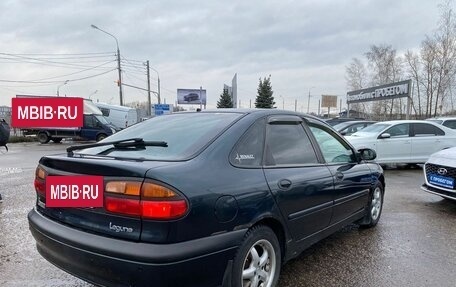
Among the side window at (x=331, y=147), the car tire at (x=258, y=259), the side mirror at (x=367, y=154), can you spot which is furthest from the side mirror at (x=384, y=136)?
the car tire at (x=258, y=259)

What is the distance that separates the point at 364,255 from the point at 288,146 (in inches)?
65.2

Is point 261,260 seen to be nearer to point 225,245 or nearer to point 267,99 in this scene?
point 225,245

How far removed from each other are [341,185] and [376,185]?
1306 millimetres

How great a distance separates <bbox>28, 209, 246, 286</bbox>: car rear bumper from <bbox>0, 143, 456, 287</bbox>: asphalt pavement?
3.12 feet

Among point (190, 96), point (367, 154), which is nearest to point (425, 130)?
point (367, 154)

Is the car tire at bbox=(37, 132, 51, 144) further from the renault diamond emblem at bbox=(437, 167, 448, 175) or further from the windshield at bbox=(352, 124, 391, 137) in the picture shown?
the renault diamond emblem at bbox=(437, 167, 448, 175)

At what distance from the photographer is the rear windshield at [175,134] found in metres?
2.87

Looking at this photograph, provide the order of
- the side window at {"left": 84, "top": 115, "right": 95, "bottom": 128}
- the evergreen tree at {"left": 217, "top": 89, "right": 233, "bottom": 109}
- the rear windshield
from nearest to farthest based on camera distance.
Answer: the rear windshield → the side window at {"left": 84, "top": 115, "right": 95, "bottom": 128} → the evergreen tree at {"left": 217, "top": 89, "right": 233, "bottom": 109}

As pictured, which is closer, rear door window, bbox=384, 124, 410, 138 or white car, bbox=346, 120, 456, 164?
white car, bbox=346, 120, 456, 164

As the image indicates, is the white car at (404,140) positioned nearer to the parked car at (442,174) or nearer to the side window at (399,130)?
the side window at (399,130)

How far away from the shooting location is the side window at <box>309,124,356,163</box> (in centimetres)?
401

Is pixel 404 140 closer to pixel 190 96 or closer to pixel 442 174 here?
pixel 442 174

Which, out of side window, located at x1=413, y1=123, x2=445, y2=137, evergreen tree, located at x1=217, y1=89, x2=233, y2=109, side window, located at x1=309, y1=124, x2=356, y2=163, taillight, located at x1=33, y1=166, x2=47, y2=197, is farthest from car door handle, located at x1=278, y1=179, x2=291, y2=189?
evergreen tree, located at x1=217, y1=89, x2=233, y2=109

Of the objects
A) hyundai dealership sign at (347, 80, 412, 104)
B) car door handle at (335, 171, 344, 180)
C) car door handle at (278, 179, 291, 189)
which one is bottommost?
car door handle at (335, 171, 344, 180)
